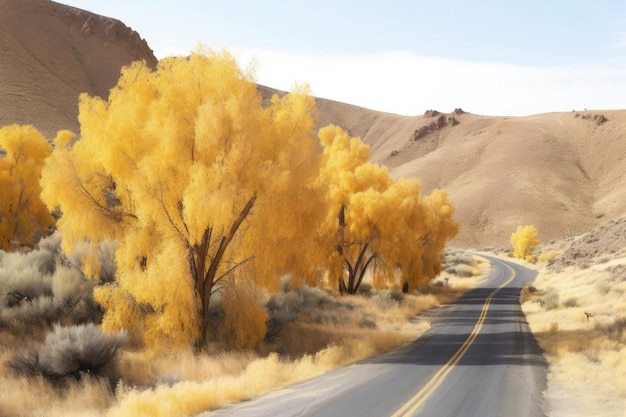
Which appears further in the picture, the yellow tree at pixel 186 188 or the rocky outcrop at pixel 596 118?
the rocky outcrop at pixel 596 118

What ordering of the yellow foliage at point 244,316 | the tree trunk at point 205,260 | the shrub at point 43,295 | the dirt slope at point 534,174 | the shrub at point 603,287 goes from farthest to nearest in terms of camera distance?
the dirt slope at point 534,174, the shrub at point 603,287, the yellow foliage at point 244,316, the shrub at point 43,295, the tree trunk at point 205,260

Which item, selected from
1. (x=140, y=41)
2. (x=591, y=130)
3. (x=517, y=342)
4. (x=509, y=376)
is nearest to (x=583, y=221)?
(x=591, y=130)

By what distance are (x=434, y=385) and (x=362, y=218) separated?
23612mm

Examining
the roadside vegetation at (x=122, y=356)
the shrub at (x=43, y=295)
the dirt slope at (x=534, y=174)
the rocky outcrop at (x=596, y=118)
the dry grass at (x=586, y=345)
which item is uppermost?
the rocky outcrop at (x=596, y=118)

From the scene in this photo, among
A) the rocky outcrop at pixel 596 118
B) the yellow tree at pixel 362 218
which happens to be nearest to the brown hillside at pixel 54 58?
the yellow tree at pixel 362 218

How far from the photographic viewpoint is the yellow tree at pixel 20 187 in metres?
39.2

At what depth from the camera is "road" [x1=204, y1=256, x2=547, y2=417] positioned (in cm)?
1079

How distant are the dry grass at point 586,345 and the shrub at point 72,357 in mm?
10953

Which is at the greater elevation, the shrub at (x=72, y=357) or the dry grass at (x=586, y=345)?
the shrub at (x=72, y=357)

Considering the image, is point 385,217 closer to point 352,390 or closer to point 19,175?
point 352,390

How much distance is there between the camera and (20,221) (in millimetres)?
39656

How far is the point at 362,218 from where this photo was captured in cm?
3653

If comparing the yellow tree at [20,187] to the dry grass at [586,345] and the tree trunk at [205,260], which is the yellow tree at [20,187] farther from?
the dry grass at [586,345]

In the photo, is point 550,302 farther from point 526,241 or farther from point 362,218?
point 526,241
